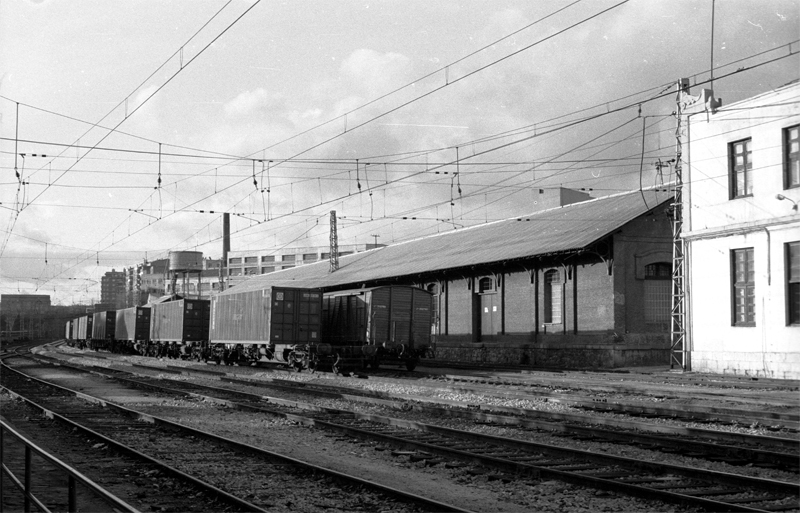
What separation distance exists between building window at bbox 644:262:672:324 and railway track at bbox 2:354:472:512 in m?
23.8

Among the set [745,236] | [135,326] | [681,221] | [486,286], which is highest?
[681,221]

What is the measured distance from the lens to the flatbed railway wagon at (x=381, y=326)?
29.0 m

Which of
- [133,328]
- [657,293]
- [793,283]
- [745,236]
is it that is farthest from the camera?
[133,328]

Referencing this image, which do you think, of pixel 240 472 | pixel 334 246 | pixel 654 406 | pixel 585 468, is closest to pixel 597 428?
pixel 585 468

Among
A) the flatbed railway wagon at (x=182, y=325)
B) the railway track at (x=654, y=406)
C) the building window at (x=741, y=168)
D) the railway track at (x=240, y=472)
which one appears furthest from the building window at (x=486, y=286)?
the railway track at (x=240, y=472)

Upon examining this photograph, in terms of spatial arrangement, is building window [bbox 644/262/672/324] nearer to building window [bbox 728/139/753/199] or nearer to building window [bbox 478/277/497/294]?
building window [bbox 728/139/753/199]

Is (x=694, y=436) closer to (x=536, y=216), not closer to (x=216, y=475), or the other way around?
(x=216, y=475)

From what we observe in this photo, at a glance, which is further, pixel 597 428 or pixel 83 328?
pixel 83 328

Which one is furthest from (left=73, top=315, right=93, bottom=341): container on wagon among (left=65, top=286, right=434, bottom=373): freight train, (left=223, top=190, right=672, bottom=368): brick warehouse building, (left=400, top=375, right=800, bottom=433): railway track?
(left=400, top=375, right=800, bottom=433): railway track

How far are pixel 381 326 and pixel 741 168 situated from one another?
14.0 meters

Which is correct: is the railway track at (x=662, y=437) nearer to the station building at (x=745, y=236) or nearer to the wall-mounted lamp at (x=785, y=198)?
the station building at (x=745, y=236)

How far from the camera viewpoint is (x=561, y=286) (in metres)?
35.0

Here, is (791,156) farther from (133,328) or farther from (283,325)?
(133,328)

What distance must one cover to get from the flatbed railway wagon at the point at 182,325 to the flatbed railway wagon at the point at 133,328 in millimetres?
5027
